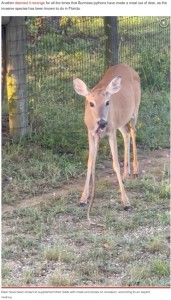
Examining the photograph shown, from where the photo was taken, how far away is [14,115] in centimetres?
554

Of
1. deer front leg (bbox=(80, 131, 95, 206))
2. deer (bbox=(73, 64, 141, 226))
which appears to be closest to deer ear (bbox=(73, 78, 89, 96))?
deer (bbox=(73, 64, 141, 226))

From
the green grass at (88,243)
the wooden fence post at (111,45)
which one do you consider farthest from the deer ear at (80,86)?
the wooden fence post at (111,45)

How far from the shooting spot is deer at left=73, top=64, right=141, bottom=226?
14.3 ft

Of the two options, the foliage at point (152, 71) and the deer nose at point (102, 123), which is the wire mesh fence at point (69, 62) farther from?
the deer nose at point (102, 123)

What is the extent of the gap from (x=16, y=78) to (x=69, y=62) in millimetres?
993

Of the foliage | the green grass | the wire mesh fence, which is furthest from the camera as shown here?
the foliage

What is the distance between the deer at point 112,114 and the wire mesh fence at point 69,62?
58 cm

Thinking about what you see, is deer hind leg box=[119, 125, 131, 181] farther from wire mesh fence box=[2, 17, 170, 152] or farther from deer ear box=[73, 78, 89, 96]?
deer ear box=[73, 78, 89, 96]

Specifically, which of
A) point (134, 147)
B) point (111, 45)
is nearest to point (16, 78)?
point (134, 147)

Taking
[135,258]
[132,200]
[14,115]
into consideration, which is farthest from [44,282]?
[14,115]

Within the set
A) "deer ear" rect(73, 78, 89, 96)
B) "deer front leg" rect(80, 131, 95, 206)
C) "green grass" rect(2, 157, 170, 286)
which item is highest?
"deer ear" rect(73, 78, 89, 96)

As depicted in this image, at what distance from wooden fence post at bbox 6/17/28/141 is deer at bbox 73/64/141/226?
0.80 meters
